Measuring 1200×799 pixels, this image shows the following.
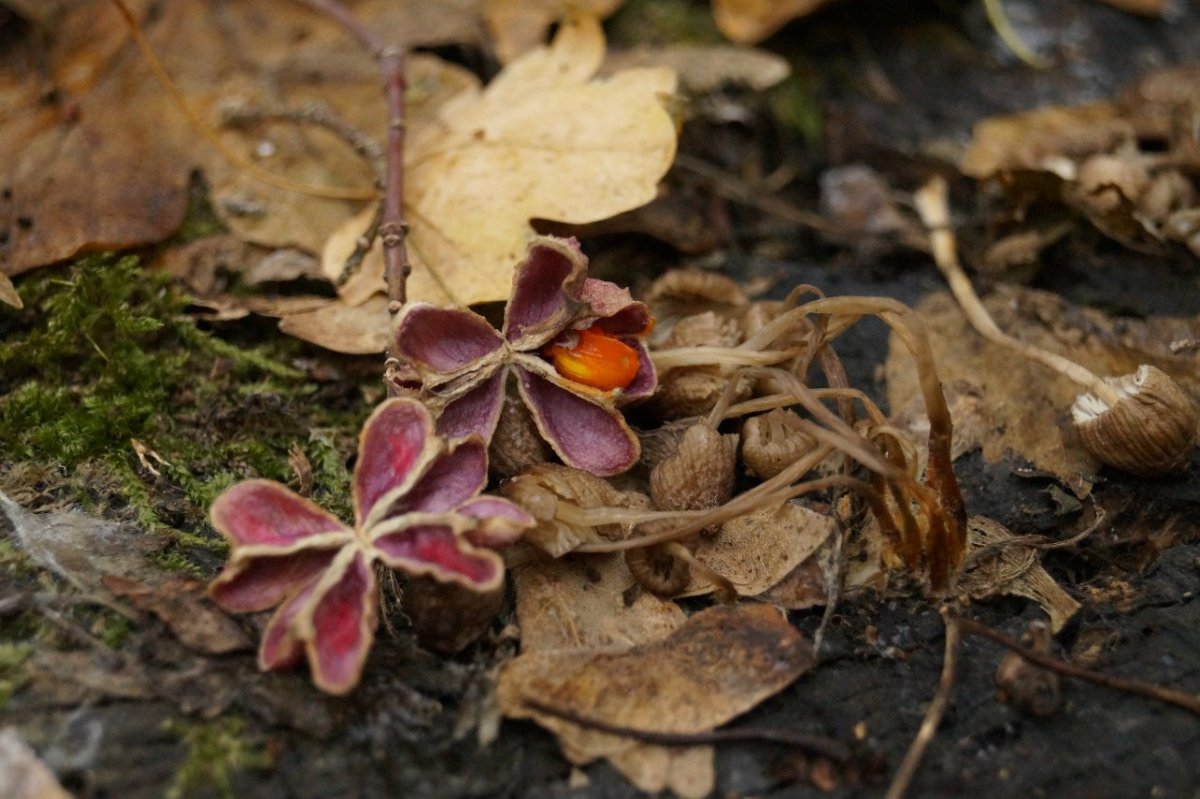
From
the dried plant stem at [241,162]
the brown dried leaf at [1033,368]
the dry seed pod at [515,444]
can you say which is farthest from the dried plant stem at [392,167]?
the brown dried leaf at [1033,368]

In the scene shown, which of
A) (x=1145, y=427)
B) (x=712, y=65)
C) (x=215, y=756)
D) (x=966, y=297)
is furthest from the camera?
(x=712, y=65)

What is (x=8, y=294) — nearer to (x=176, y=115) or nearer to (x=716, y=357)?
(x=176, y=115)

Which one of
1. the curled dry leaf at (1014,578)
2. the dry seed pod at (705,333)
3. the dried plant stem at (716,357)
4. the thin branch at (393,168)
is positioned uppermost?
the thin branch at (393,168)

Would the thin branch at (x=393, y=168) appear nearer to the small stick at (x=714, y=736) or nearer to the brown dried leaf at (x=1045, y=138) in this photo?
the small stick at (x=714, y=736)

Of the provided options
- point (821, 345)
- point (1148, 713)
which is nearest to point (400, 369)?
point (821, 345)

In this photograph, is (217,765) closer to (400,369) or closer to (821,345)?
(400,369)

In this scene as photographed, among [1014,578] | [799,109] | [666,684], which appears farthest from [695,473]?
[799,109]

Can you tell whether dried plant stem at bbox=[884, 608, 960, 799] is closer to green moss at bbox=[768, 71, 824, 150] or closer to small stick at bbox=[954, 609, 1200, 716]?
small stick at bbox=[954, 609, 1200, 716]
